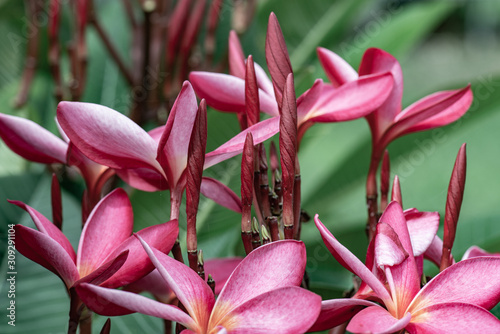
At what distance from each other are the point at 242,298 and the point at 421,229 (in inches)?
4.6

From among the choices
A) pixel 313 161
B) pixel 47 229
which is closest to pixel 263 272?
pixel 47 229

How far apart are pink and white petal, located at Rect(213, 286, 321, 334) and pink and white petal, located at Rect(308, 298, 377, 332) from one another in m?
0.02

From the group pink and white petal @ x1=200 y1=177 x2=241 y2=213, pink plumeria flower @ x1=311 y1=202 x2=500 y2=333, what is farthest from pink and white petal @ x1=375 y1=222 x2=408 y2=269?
pink and white petal @ x1=200 y1=177 x2=241 y2=213

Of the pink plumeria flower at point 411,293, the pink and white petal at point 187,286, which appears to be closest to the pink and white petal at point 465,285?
the pink plumeria flower at point 411,293

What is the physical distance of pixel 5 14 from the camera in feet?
2.93

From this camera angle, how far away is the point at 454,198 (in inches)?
12.5

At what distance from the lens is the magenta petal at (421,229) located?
12.5 inches

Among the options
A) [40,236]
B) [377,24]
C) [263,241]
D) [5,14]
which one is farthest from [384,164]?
[5,14]

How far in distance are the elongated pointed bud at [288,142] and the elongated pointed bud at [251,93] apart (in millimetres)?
26

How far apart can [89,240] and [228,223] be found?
0.23m

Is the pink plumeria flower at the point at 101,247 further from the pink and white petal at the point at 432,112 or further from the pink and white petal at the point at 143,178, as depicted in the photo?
the pink and white petal at the point at 432,112

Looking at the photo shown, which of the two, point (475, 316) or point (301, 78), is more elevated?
point (301, 78)

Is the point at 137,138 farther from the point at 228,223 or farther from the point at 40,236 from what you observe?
the point at 228,223

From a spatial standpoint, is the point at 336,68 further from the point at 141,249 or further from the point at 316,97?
the point at 141,249
